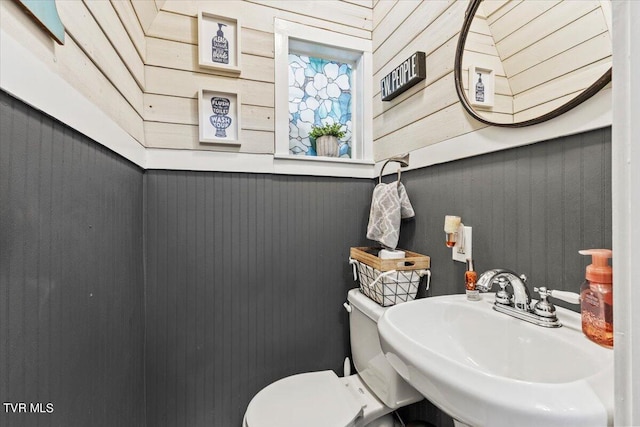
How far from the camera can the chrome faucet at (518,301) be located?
26.9 inches

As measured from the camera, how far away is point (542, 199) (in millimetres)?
788

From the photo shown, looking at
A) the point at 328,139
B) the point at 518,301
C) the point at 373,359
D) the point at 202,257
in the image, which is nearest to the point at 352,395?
the point at 373,359

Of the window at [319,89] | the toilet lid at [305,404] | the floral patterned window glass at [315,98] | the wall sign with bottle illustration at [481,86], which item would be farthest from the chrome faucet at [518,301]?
the floral patterned window glass at [315,98]

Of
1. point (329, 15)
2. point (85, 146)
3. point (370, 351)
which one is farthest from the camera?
point (329, 15)

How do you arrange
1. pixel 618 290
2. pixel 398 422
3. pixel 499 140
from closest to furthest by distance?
1. pixel 618 290
2. pixel 499 140
3. pixel 398 422

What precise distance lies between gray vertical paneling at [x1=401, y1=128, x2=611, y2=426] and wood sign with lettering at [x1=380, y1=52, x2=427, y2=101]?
0.40 meters

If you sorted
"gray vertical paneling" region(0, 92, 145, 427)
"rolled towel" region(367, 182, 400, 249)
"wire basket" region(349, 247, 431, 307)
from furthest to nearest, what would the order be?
1. "rolled towel" region(367, 182, 400, 249)
2. "wire basket" region(349, 247, 431, 307)
3. "gray vertical paneling" region(0, 92, 145, 427)

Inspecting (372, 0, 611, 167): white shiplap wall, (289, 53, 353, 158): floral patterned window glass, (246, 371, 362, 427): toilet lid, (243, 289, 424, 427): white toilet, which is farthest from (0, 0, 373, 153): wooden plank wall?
(246, 371, 362, 427): toilet lid

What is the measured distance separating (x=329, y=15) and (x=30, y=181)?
4.95 ft

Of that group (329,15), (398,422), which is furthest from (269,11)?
(398,422)

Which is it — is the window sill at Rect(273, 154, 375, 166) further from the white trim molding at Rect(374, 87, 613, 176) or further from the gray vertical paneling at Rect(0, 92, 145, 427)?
the gray vertical paneling at Rect(0, 92, 145, 427)

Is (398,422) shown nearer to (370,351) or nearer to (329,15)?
(370,351)

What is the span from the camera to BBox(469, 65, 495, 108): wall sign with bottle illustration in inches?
36.6

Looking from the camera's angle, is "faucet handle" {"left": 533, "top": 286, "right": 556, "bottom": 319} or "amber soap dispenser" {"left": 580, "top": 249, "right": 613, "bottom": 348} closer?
"amber soap dispenser" {"left": 580, "top": 249, "right": 613, "bottom": 348}
